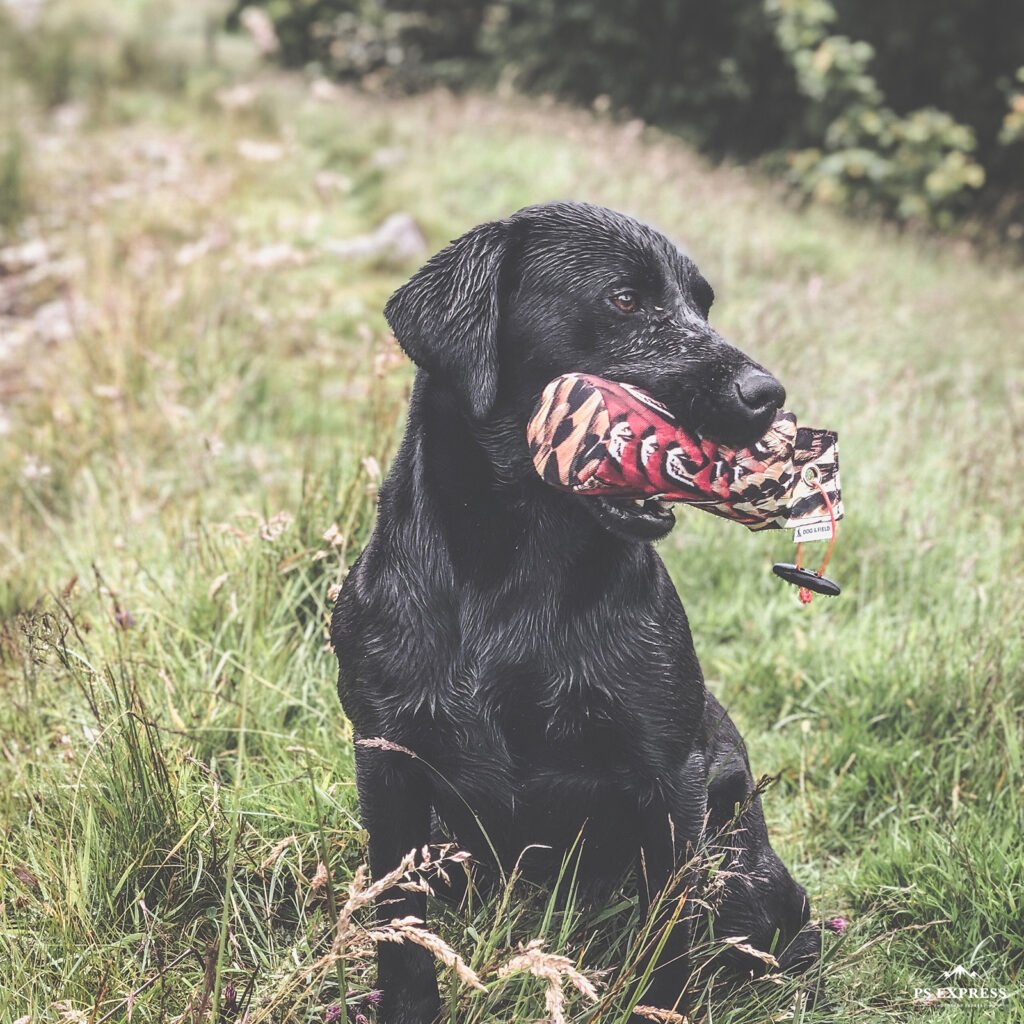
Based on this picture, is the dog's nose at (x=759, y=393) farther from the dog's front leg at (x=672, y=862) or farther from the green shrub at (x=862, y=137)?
the green shrub at (x=862, y=137)

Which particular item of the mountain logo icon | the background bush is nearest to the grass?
the mountain logo icon

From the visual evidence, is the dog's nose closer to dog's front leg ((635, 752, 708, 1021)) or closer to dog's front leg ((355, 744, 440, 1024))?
dog's front leg ((635, 752, 708, 1021))

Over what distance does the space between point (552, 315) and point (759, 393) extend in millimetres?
452

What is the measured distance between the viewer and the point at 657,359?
6.33 feet

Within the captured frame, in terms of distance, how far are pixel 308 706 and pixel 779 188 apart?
860 cm

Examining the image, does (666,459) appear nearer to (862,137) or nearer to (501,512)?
(501,512)

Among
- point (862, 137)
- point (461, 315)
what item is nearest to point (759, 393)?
point (461, 315)

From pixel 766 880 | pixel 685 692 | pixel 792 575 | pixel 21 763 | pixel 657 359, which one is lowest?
pixel 21 763

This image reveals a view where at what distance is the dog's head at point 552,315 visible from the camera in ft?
6.36

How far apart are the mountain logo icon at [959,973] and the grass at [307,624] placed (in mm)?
25

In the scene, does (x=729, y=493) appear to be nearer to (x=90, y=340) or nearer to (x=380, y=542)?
(x=380, y=542)

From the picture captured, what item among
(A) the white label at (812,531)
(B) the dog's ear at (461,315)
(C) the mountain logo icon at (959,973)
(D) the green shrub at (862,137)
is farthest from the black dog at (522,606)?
(D) the green shrub at (862,137)

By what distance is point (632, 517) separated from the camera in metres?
1.85

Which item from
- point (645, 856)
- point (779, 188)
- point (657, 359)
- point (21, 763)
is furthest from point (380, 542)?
point (779, 188)
